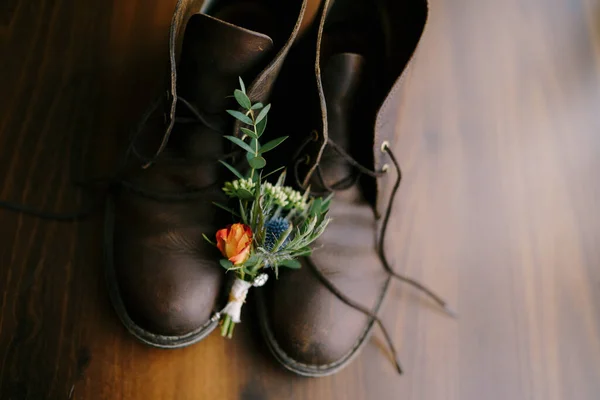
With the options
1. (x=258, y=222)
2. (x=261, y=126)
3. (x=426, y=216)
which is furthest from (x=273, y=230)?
(x=426, y=216)

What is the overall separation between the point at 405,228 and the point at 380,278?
0.38ft

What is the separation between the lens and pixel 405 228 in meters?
0.82

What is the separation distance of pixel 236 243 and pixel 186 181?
142 millimetres

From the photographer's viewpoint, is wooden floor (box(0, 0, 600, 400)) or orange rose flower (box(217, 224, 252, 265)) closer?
orange rose flower (box(217, 224, 252, 265))

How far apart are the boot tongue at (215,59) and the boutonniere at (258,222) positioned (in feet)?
0.12

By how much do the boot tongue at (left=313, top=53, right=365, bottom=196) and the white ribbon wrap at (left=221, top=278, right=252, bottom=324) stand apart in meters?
0.16

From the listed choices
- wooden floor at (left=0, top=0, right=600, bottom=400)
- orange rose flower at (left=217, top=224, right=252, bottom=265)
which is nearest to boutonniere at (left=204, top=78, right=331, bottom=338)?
orange rose flower at (left=217, top=224, right=252, bottom=265)

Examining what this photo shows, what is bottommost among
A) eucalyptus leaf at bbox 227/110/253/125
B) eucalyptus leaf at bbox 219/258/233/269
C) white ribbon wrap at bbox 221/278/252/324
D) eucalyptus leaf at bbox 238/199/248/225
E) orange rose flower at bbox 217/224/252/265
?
white ribbon wrap at bbox 221/278/252/324

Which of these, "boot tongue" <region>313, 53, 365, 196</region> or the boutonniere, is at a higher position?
"boot tongue" <region>313, 53, 365, 196</region>

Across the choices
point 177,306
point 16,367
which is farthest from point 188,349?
point 16,367

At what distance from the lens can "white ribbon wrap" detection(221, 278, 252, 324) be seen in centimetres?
65

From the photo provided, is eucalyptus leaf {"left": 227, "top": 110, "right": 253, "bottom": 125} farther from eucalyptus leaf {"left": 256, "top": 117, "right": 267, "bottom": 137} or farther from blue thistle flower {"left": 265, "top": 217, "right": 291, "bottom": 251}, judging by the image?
blue thistle flower {"left": 265, "top": 217, "right": 291, "bottom": 251}

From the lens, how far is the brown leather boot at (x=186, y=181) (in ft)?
2.05

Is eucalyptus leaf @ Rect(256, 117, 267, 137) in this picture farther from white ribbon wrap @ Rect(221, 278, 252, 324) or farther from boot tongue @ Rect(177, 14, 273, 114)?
white ribbon wrap @ Rect(221, 278, 252, 324)
